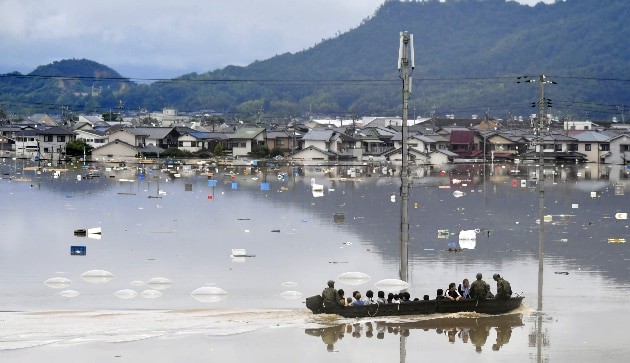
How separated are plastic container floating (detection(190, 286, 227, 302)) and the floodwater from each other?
0.04m

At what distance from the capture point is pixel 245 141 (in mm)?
87000

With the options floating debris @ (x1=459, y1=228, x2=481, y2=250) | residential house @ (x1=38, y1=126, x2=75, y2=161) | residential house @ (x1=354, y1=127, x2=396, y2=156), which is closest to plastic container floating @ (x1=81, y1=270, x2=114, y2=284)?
floating debris @ (x1=459, y1=228, x2=481, y2=250)

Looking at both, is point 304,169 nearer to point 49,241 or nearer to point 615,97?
point 49,241

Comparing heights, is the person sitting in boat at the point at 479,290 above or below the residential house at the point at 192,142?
below

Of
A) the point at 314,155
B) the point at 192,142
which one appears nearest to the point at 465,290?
the point at 314,155

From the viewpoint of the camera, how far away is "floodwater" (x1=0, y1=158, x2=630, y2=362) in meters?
17.9

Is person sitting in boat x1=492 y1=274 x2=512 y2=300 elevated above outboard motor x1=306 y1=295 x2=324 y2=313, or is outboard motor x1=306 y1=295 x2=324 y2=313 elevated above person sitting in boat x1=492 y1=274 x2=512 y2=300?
person sitting in boat x1=492 y1=274 x2=512 y2=300

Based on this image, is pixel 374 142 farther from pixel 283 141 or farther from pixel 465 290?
pixel 465 290

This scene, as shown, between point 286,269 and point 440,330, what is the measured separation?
25.3 ft

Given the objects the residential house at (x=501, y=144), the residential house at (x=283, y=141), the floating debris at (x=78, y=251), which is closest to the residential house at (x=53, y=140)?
the residential house at (x=283, y=141)

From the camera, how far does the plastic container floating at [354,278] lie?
23938 mm

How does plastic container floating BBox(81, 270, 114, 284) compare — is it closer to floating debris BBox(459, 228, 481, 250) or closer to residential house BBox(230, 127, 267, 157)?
floating debris BBox(459, 228, 481, 250)

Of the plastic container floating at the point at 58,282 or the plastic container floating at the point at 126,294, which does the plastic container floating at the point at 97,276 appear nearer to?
the plastic container floating at the point at 58,282

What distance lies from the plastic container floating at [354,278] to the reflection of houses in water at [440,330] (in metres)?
4.74
